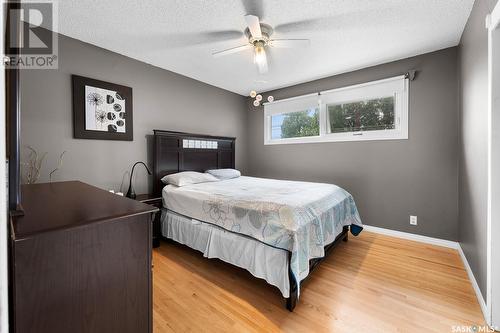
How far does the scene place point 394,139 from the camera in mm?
3066

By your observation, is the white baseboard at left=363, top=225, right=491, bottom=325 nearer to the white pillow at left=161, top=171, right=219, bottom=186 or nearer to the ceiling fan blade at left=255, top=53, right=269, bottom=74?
the white pillow at left=161, top=171, right=219, bottom=186

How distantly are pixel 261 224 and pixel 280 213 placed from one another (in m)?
0.19

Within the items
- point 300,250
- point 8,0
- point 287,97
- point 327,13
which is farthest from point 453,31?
point 8,0

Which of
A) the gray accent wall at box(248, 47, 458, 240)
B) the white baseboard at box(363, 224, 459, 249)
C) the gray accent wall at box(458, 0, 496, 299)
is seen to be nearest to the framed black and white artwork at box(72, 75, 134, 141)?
the gray accent wall at box(248, 47, 458, 240)

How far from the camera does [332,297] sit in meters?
1.80

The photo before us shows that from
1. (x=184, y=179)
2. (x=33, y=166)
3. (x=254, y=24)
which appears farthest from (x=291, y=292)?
(x=33, y=166)

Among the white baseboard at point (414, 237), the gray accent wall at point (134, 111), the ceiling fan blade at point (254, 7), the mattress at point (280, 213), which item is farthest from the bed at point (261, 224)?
the ceiling fan blade at point (254, 7)

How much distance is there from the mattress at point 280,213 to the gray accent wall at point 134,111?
822 millimetres

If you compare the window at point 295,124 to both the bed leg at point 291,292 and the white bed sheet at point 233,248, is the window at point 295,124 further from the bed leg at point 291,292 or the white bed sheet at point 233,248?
the bed leg at point 291,292

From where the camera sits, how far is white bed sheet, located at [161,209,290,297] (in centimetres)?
171

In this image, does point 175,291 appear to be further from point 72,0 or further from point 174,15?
point 72,0

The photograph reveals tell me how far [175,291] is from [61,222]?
1408 millimetres

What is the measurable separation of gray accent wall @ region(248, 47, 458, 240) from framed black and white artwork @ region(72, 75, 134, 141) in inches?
111

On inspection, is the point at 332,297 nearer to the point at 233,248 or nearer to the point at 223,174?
the point at 233,248
